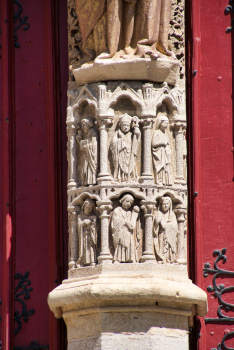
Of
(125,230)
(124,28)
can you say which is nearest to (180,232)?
(125,230)

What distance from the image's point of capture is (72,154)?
4941mm

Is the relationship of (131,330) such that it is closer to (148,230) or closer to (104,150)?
(148,230)

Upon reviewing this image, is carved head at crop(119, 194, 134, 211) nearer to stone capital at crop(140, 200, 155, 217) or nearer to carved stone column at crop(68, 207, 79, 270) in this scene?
stone capital at crop(140, 200, 155, 217)

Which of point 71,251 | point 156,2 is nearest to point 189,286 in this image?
point 71,251

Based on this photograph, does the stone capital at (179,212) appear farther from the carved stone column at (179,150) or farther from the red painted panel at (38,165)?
the red painted panel at (38,165)

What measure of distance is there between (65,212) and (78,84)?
0.75 m

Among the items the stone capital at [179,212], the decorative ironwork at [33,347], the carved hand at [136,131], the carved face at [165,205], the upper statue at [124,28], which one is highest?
the upper statue at [124,28]

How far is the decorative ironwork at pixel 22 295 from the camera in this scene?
5.08 m

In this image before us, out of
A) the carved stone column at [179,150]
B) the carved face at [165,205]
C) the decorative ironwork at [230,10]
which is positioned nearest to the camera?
the carved face at [165,205]

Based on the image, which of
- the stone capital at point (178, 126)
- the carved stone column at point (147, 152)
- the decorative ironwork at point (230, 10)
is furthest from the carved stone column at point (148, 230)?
the decorative ironwork at point (230, 10)

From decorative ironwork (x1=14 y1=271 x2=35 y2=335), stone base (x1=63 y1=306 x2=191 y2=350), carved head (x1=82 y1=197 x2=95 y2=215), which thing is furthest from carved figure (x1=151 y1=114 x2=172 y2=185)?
decorative ironwork (x1=14 y1=271 x2=35 y2=335)

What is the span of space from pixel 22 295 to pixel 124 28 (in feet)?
5.26

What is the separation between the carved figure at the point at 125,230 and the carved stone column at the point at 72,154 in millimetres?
321

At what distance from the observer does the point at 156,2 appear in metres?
4.91
